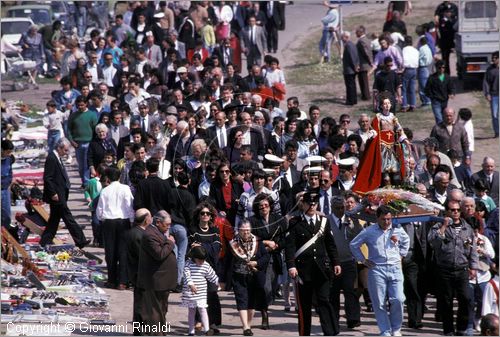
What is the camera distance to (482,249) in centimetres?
1869

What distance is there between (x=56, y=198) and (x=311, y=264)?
5.88m

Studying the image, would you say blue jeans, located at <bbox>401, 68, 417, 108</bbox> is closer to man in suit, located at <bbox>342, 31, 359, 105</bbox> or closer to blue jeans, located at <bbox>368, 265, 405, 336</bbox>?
man in suit, located at <bbox>342, 31, 359, 105</bbox>

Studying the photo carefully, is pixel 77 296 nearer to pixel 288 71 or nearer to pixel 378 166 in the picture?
pixel 378 166

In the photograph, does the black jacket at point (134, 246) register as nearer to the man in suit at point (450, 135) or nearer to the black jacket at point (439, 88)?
the man in suit at point (450, 135)

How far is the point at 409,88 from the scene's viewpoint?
32.8 meters

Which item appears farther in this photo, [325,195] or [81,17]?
[81,17]

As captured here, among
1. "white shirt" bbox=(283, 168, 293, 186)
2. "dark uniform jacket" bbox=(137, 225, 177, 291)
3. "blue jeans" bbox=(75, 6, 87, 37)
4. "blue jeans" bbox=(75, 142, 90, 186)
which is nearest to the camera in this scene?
"dark uniform jacket" bbox=(137, 225, 177, 291)

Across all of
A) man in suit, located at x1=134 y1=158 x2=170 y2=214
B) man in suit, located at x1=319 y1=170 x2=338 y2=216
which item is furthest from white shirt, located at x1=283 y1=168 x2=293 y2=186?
man in suit, located at x1=134 y1=158 x2=170 y2=214

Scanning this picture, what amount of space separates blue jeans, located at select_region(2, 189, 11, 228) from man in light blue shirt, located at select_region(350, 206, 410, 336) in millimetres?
6874

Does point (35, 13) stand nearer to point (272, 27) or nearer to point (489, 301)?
point (272, 27)

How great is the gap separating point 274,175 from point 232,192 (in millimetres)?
619

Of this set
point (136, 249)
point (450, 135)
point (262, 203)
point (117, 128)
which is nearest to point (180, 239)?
point (262, 203)

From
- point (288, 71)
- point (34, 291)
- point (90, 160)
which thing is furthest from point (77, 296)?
point (288, 71)

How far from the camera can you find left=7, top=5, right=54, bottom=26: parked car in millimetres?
43619
